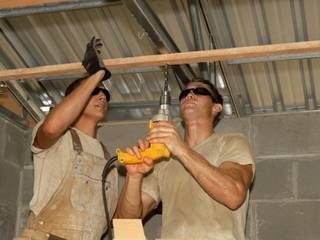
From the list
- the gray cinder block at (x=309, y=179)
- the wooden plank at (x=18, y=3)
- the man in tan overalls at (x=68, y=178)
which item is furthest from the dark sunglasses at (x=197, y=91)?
the wooden plank at (x=18, y=3)

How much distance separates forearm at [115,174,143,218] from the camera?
275 centimetres

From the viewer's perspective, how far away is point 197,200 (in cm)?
262

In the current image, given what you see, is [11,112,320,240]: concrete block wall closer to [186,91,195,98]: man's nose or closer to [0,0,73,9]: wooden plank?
[186,91,195,98]: man's nose

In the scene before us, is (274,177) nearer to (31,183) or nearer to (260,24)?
(260,24)

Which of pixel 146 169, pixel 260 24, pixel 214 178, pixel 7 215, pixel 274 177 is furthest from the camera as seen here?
pixel 7 215

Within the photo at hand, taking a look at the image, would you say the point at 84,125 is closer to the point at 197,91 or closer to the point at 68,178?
the point at 68,178

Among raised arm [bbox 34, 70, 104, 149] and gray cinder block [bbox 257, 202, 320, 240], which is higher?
raised arm [bbox 34, 70, 104, 149]

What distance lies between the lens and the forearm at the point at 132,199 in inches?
108

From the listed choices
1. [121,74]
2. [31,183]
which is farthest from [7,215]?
[121,74]

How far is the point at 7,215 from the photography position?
11.2 ft

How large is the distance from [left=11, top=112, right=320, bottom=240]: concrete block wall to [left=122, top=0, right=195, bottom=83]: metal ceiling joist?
810mm

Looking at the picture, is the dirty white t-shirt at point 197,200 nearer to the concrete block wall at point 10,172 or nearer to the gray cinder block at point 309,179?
the gray cinder block at point 309,179

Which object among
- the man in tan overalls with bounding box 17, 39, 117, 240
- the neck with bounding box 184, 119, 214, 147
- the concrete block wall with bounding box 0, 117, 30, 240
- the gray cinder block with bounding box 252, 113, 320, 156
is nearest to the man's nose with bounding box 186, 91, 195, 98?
the neck with bounding box 184, 119, 214, 147

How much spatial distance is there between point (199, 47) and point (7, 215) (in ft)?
5.05
